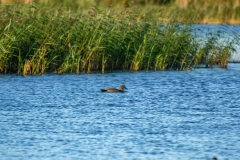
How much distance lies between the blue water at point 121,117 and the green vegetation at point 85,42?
0.46 m

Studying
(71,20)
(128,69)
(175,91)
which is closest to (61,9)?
(71,20)

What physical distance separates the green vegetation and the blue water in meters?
0.46

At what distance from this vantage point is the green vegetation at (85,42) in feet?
60.8

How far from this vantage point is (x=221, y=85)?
60.1ft

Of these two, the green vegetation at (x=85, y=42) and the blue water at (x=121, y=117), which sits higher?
the green vegetation at (x=85, y=42)

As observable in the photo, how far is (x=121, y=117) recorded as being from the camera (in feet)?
43.3

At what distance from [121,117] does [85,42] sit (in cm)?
613

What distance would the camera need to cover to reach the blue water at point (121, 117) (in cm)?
1046

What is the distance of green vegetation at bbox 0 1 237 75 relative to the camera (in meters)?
18.5

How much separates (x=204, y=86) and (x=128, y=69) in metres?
2.97

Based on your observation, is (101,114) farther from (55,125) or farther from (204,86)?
(204,86)

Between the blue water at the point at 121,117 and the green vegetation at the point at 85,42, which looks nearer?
the blue water at the point at 121,117

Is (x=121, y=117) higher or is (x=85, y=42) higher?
(x=85, y=42)

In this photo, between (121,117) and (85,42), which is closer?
(121,117)
